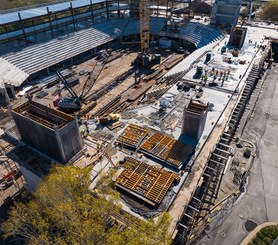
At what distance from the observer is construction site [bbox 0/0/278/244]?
1141 inches

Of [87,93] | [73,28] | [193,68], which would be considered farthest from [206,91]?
[73,28]

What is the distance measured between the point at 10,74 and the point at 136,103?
29.5 meters

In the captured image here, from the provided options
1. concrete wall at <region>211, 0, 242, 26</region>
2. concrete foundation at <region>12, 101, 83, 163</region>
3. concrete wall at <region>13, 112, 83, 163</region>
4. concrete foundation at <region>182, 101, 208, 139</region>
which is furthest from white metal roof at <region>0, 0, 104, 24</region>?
concrete foundation at <region>182, 101, 208, 139</region>

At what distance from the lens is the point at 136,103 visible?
51.6 meters

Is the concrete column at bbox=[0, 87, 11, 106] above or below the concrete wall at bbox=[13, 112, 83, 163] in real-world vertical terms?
below

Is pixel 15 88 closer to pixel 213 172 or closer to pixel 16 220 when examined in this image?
pixel 16 220

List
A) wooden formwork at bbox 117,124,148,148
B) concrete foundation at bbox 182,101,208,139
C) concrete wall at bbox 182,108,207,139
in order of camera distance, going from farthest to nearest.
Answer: wooden formwork at bbox 117,124,148,148 < concrete wall at bbox 182,108,207,139 < concrete foundation at bbox 182,101,208,139

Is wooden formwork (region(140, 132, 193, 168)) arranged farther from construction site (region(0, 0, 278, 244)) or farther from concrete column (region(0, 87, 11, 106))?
concrete column (region(0, 87, 11, 106))

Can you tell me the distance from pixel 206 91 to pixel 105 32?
46.5m

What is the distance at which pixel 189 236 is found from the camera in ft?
90.5

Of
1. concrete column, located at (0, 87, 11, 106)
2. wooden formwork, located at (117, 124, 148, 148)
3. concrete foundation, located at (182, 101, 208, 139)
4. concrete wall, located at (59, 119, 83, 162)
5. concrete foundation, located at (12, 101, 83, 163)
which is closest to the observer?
concrete foundation, located at (12, 101, 83, 163)

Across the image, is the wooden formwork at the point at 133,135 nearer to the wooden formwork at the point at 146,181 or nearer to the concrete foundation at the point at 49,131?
the wooden formwork at the point at 146,181

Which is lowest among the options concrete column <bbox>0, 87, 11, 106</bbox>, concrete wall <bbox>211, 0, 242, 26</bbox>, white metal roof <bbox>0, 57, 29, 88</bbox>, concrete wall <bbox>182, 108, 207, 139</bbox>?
concrete column <bbox>0, 87, 11, 106</bbox>

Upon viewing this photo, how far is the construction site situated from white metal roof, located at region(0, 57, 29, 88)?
21 cm
